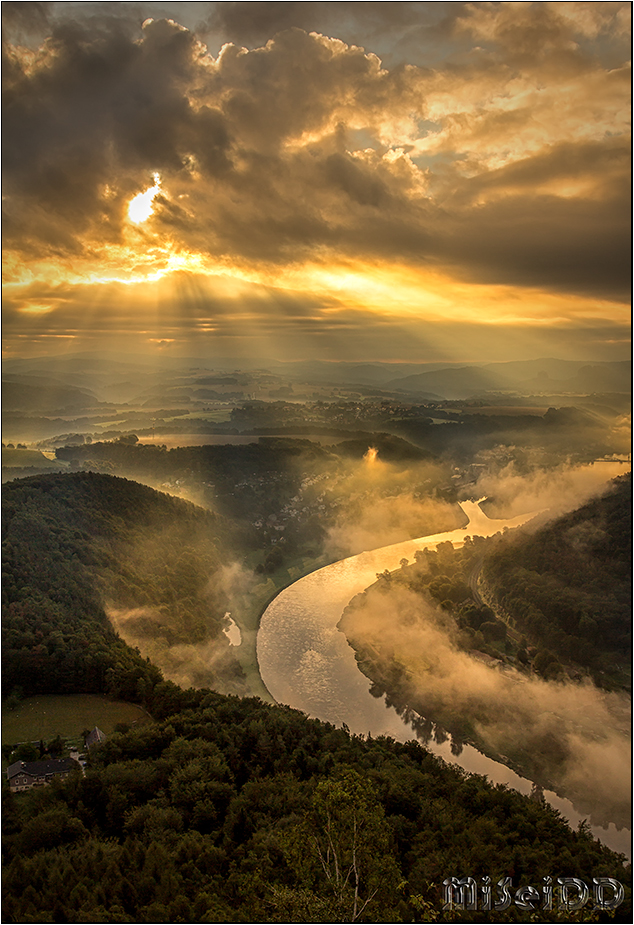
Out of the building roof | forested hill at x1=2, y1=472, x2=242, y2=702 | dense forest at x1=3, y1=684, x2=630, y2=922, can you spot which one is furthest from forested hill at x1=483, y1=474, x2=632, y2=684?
the building roof

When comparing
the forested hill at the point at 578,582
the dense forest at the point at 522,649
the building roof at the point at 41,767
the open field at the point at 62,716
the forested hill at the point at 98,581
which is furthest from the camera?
the forested hill at the point at 578,582

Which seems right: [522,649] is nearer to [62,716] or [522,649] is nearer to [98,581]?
[62,716]

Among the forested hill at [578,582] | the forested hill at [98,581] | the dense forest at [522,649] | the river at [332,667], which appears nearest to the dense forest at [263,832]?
the river at [332,667]

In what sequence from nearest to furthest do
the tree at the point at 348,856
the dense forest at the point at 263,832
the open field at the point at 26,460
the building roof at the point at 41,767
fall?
the tree at the point at 348,856, the dense forest at the point at 263,832, the building roof at the point at 41,767, the open field at the point at 26,460

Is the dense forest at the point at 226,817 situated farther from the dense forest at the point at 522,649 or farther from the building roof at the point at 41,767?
the dense forest at the point at 522,649

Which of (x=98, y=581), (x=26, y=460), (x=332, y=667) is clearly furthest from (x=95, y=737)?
(x=26, y=460)

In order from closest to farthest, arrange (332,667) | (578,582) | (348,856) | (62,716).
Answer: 1. (348,856)
2. (62,716)
3. (332,667)
4. (578,582)

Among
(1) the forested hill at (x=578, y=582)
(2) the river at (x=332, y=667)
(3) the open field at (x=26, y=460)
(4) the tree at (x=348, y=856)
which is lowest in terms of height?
(2) the river at (x=332, y=667)

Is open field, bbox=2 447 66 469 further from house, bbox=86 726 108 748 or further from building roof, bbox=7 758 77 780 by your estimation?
building roof, bbox=7 758 77 780
